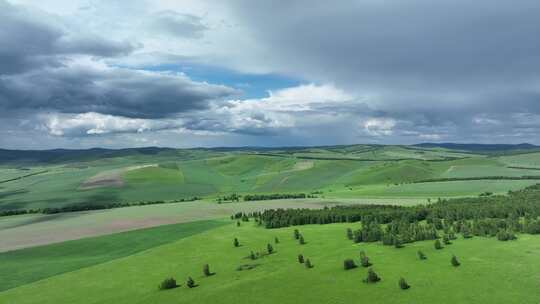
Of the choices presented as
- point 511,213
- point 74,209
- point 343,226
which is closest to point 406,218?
point 343,226

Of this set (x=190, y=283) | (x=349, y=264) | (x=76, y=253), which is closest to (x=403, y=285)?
(x=349, y=264)

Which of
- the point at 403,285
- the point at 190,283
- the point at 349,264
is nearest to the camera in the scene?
the point at 403,285

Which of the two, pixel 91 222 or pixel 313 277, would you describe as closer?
pixel 313 277

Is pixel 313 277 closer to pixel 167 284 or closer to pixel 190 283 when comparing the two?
pixel 190 283

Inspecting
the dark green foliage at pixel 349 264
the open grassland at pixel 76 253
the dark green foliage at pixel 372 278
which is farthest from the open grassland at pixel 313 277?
the open grassland at pixel 76 253

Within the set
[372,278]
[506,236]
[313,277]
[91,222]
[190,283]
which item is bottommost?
[190,283]
